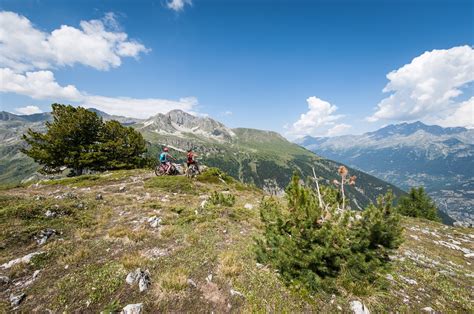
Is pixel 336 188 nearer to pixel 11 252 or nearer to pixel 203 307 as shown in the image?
pixel 203 307

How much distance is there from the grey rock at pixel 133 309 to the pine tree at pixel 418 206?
5192 centimetres

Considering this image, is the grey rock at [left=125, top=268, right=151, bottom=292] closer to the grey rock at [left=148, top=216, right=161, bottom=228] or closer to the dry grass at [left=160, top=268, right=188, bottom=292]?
the dry grass at [left=160, top=268, right=188, bottom=292]

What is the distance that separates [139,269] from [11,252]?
5.35 meters

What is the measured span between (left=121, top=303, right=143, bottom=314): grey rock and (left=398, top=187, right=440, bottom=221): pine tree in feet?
170

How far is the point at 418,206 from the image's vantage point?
44.2m

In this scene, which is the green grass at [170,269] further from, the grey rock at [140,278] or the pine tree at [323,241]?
the pine tree at [323,241]

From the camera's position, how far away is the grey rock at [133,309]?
5.15m

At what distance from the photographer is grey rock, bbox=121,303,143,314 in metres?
5.15

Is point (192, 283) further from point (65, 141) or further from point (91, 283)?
point (65, 141)

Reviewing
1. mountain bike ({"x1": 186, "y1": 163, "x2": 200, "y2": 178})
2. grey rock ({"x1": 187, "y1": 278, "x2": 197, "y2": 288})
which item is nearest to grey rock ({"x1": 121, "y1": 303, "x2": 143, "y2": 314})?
grey rock ({"x1": 187, "y1": 278, "x2": 197, "y2": 288})

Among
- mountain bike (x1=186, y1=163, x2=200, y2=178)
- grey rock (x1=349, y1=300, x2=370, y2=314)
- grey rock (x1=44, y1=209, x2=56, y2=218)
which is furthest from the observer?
mountain bike (x1=186, y1=163, x2=200, y2=178)

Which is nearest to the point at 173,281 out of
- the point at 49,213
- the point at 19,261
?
the point at 19,261

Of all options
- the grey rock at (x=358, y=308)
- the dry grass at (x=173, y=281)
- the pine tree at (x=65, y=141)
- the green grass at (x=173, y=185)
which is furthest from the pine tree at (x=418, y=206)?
the pine tree at (x=65, y=141)

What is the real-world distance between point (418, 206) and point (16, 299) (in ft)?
190
